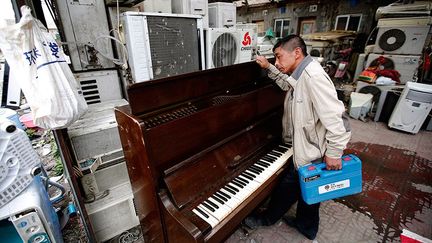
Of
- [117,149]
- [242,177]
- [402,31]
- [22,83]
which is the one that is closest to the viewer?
[22,83]

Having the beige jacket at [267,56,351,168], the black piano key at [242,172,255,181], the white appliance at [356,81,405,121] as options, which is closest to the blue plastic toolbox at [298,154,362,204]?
the beige jacket at [267,56,351,168]

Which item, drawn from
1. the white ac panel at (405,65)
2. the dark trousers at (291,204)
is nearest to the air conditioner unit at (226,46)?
the dark trousers at (291,204)

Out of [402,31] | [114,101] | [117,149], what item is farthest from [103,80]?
[402,31]

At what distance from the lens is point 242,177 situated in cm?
151

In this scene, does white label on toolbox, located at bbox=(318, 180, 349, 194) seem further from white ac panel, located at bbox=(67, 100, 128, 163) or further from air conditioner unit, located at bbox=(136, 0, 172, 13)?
air conditioner unit, located at bbox=(136, 0, 172, 13)

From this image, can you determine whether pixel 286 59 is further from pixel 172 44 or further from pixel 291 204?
pixel 291 204

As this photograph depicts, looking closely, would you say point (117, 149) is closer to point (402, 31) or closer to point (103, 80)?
point (103, 80)

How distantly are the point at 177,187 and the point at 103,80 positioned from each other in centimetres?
135

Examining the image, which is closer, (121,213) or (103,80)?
(121,213)

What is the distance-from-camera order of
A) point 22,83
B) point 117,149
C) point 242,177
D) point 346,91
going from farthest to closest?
point 346,91, point 117,149, point 242,177, point 22,83

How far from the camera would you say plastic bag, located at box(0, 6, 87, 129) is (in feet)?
3.53

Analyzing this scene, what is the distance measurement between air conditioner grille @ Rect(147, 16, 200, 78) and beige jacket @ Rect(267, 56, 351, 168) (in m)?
1.05

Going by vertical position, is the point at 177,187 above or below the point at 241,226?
above

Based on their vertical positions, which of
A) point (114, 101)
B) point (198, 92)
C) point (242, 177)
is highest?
point (198, 92)
